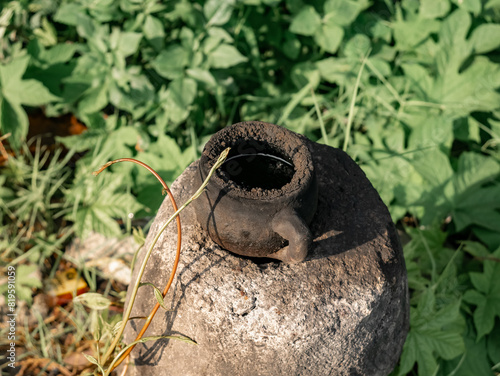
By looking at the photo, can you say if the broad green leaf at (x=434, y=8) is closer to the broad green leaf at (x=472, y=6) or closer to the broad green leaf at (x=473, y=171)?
the broad green leaf at (x=472, y=6)

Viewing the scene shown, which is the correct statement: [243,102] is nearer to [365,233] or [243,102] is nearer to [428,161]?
[428,161]

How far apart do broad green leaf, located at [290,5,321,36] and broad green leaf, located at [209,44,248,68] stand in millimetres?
448

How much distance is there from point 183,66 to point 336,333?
1.68 metres

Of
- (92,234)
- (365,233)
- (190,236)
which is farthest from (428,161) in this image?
(92,234)

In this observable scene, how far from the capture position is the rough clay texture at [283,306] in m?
1.42

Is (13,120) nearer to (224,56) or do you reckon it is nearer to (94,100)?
(94,100)

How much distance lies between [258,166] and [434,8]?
1.96m

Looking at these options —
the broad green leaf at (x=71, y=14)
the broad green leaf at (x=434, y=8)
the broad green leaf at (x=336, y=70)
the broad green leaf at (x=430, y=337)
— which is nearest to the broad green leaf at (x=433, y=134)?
the broad green leaf at (x=336, y=70)

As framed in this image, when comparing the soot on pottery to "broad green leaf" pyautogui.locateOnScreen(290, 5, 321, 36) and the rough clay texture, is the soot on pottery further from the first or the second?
"broad green leaf" pyautogui.locateOnScreen(290, 5, 321, 36)

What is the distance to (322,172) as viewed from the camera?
1.82 m

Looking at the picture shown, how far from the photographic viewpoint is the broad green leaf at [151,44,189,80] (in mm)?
2551

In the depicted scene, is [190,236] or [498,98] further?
[498,98]

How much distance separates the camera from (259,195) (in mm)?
1362

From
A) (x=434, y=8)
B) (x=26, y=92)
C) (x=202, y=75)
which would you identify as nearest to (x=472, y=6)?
(x=434, y=8)
